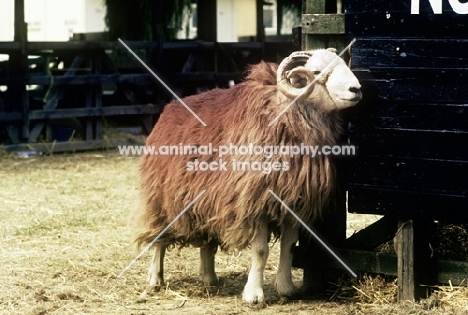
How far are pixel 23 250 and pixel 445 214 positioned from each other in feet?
12.3

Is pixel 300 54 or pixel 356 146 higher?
pixel 300 54

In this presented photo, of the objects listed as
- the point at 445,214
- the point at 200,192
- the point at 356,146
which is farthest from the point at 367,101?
the point at 200,192

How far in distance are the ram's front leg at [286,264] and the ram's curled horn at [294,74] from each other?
3.15ft

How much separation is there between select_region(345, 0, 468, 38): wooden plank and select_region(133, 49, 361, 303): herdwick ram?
0.89ft

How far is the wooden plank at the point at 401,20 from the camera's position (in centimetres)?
526

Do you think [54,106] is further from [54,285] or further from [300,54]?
[300,54]

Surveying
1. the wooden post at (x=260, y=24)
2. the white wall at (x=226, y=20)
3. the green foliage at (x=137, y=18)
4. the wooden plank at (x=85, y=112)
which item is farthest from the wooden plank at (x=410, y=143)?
the white wall at (x=226, y=20)

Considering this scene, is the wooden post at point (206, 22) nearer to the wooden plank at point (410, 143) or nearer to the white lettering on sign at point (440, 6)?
the wooden plank at point (410, 143)

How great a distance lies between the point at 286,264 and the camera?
19.9 ft

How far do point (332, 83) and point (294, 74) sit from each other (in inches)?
10.3

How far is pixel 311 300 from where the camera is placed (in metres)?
6.07

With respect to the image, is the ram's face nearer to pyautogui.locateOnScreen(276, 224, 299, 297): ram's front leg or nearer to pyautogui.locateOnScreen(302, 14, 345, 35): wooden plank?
pyautogui.locateOnScreen(302, 14, 345, 35): wooden plank

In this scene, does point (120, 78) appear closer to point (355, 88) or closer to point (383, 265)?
point (383, 265)

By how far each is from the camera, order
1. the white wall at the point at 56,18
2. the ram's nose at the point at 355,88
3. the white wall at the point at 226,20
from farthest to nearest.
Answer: the white wall at the point at 226,20 → the white wall at the point at 56,18 → the ram's nose at the point at 355,88
